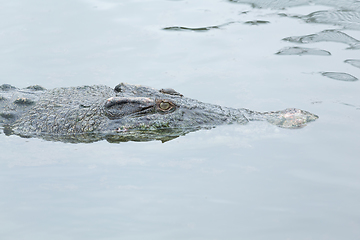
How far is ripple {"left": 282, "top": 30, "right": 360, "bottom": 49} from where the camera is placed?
983 cm

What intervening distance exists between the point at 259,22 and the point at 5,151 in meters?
7.21

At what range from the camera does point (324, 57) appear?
9125 millimetres

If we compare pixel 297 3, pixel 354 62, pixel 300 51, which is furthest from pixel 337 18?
pixel 354 62

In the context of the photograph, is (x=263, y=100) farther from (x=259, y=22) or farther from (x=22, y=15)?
(x=22, y=15)

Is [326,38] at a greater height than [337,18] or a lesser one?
lesser

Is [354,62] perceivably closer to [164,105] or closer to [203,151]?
[164,105]

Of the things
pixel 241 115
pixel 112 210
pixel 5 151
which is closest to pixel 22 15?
pixel 5 151

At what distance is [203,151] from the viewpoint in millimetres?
5531

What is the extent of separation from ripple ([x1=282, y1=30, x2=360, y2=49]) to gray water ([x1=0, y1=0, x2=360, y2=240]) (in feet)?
0.07

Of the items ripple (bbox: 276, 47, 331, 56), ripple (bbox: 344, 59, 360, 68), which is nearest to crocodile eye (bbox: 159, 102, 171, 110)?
ripple (bbox: 276, 47, 331, 56)

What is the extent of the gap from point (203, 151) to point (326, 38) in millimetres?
5768

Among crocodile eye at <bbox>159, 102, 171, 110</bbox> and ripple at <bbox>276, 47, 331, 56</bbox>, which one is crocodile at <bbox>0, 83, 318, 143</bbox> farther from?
ripple at <bbox>276, 47, 331, 56</bbox>

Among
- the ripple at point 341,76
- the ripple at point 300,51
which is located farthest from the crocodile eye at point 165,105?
the ripple at point 300,51

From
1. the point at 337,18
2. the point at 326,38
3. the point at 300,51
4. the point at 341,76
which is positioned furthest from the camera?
the point at 337,18
